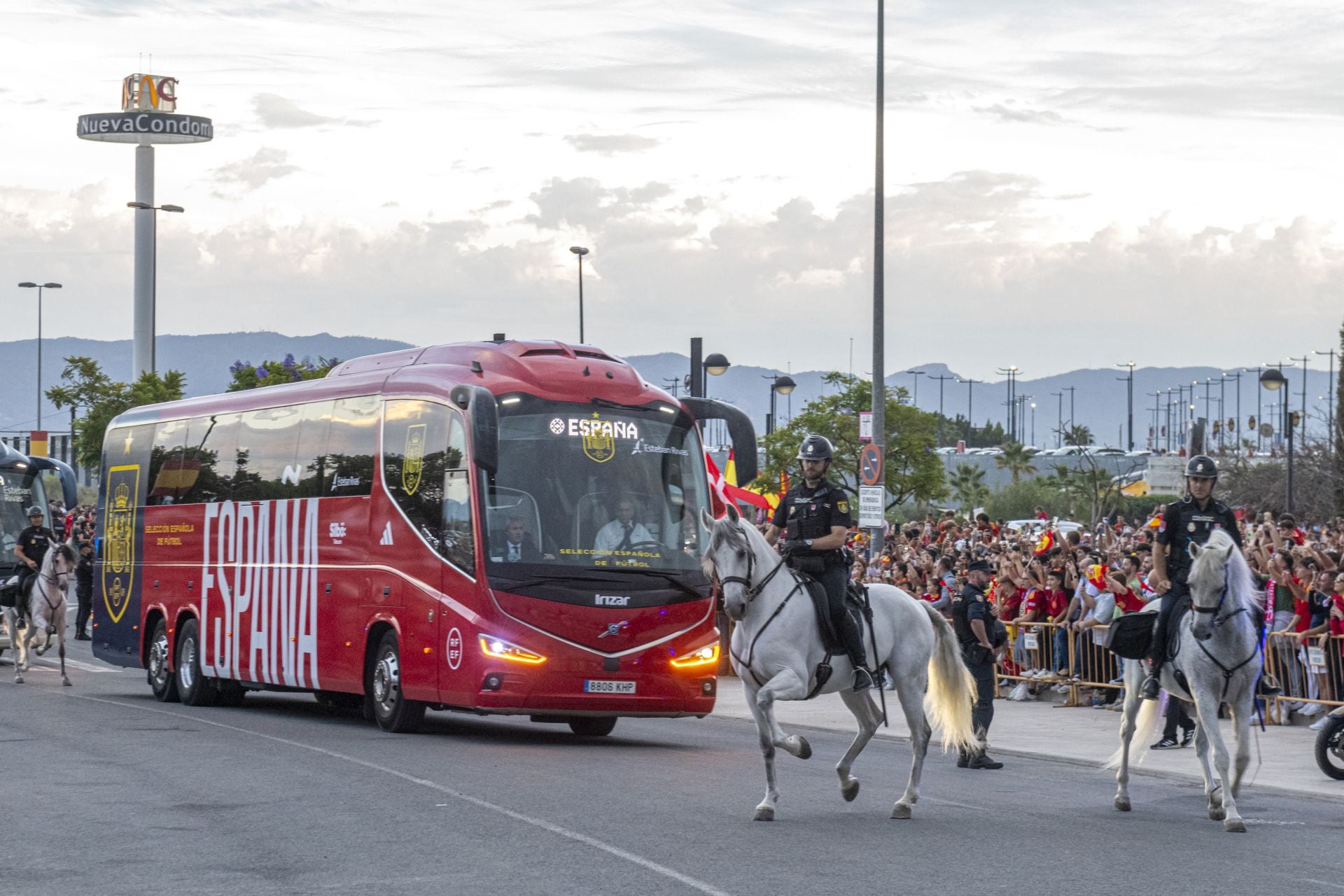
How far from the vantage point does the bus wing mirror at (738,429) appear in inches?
680

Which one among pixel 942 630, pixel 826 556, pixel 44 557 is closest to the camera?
pixel 826 556

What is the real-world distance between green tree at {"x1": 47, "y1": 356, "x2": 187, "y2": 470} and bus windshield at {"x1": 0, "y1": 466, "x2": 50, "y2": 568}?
3009cm

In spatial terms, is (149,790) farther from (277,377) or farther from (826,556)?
(277,377)

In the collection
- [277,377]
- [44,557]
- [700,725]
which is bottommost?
[700,725]

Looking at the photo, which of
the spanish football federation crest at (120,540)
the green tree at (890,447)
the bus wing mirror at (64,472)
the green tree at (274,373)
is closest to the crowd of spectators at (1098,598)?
the spanish football federation crest at (120,540)

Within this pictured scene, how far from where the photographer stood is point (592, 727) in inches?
731

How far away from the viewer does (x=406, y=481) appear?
17734 mm

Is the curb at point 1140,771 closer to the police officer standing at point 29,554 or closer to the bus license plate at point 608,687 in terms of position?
the bus license plate at point 608,687

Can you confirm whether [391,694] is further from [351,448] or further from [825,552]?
[825,552]

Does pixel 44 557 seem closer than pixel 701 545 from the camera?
No

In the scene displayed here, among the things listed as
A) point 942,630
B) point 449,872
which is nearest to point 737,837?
point 449,872

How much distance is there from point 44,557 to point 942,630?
1584cm

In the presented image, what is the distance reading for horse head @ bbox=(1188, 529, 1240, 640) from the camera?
11.9 metres

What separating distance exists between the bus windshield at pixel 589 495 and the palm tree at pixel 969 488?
69.4m
